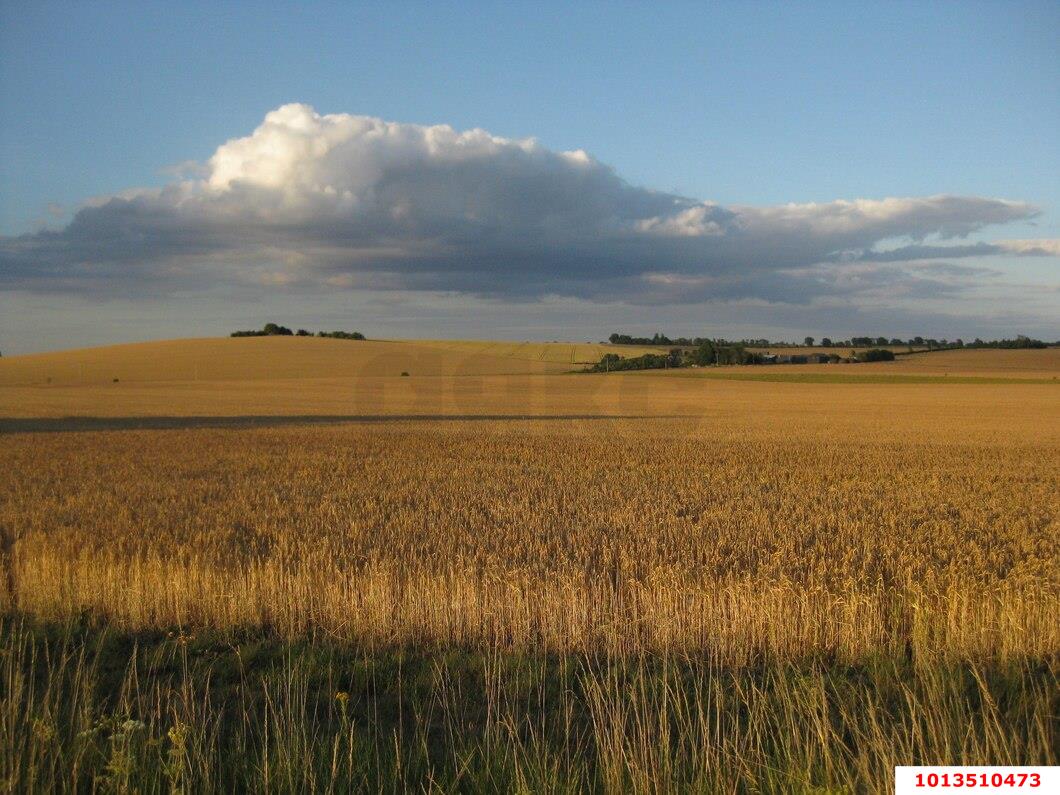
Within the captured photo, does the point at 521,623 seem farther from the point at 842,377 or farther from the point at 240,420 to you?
the point at 842,377

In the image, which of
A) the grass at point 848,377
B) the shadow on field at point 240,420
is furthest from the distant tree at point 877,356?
the shadow on field at point 240,420

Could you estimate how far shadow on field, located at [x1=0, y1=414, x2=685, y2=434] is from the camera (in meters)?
36.7

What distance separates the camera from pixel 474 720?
19.7 ft

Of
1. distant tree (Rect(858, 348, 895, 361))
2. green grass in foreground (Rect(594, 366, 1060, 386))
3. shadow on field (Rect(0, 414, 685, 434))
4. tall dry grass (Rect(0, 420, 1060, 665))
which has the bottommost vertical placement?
shadow on field (Rect(0, 414, 685, 434))

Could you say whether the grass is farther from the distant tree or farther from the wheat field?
the wheat field

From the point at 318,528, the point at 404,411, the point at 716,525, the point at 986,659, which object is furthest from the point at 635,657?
the point at 404,411

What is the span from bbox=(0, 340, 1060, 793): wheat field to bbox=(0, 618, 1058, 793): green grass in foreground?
0.13ft

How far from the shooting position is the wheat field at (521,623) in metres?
4.89

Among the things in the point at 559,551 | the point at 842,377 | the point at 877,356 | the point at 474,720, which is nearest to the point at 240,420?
the point at 559,551

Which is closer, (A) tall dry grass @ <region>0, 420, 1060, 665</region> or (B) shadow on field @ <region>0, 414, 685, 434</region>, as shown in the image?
(A) tall dry grass @ <region>0, 420, 1060, 665</region>

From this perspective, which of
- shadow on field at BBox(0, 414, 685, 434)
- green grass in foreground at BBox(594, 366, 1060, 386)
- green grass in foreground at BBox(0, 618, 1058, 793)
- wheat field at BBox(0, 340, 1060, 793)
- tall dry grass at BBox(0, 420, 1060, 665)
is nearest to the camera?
green grass in foreground at BBox(0, 618, 1058, 793)

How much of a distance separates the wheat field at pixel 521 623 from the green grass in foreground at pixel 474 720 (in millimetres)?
38

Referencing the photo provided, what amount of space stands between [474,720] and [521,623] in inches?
79.1

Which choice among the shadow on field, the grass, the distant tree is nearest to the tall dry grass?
the shadow on field
